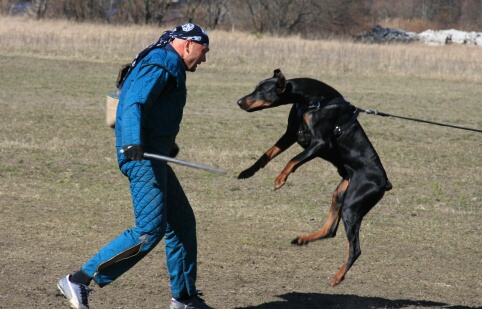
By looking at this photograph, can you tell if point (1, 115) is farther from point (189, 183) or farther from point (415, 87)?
point (415, 87)

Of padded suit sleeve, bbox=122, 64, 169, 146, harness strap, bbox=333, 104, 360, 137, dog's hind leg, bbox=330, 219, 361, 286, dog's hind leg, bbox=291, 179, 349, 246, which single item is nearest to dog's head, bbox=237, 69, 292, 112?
harness strap, bbox=333, 104, 360, 137

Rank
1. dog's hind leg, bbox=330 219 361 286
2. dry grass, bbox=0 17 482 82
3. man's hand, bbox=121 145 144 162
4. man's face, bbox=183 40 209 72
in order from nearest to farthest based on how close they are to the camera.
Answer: man's hand, bbox=121 145 144 162, man's face, bbox=183 40 209 72, dog's hind leg, bbox=330 219 361 286, dry grass, bbox=0 17 482 82

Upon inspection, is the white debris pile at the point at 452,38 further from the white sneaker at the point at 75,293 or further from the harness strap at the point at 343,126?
the white sneaker at the point at 75,293

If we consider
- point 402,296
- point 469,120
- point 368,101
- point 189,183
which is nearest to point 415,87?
point 368,101

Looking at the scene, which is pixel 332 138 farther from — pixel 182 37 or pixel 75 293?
pixel 75 293

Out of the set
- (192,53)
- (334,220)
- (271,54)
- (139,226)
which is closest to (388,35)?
(271,54)

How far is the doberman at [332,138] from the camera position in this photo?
5500mm

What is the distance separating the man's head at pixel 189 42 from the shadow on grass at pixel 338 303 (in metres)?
1.84

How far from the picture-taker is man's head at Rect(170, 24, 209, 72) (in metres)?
4.74

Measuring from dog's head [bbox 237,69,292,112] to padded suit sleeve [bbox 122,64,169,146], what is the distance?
44.4 inches

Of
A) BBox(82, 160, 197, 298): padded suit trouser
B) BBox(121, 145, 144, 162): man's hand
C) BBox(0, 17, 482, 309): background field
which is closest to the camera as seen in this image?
BBox(121, 145, 144, 162): man's hand

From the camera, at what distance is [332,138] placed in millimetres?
5551

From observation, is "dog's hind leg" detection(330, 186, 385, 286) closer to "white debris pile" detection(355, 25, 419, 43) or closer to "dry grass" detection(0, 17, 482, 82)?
"dry grass" detection(0, 17, 482, 82)

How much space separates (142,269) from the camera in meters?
6.26
